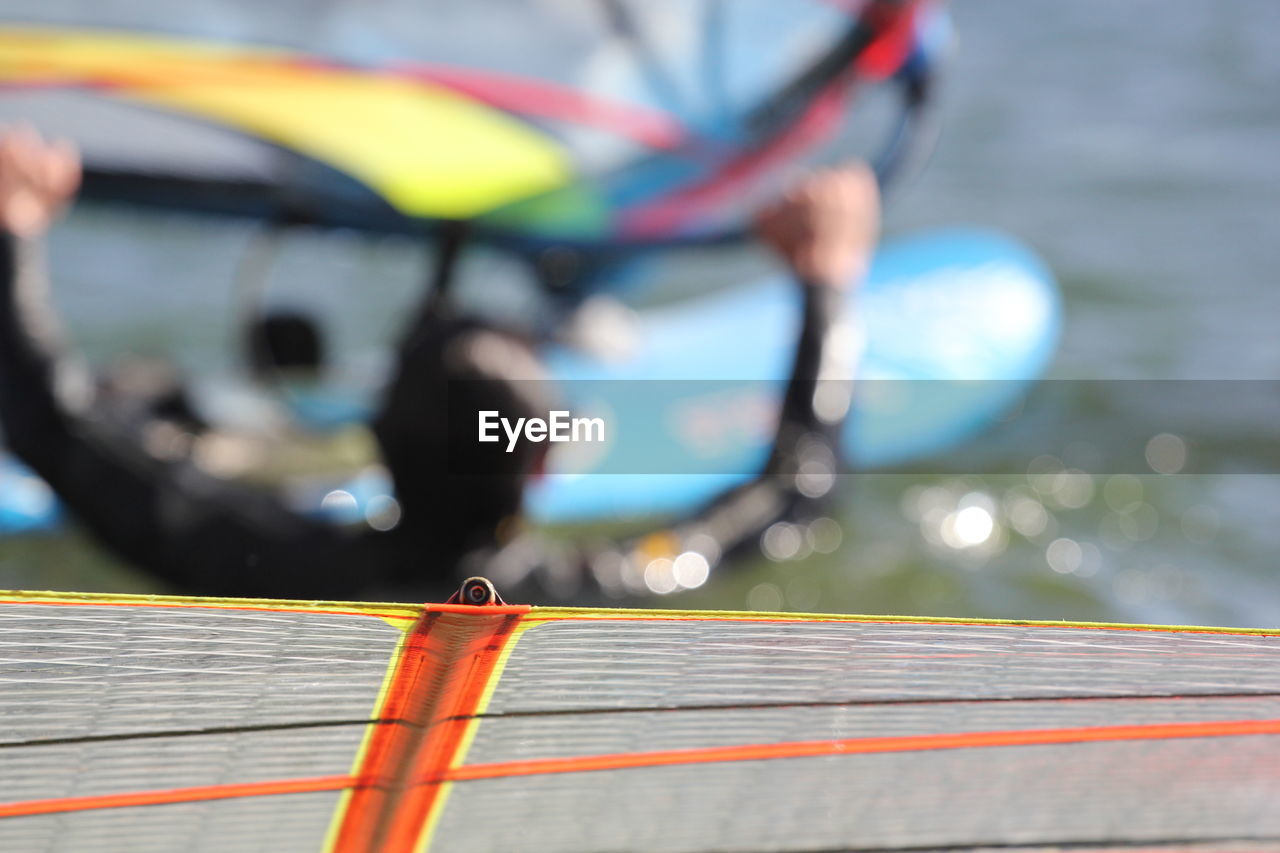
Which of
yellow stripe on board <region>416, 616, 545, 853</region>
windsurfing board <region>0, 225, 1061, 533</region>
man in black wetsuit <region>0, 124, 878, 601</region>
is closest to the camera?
yellow stripe on board <region>416, 616, 545, 853</region>

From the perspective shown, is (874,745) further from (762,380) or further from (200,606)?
(762,380)

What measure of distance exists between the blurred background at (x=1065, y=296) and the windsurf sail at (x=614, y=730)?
37.1 inches

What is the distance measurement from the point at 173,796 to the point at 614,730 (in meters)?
0.25

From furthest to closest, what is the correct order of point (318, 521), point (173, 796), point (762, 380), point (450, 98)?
1. point (762, 380)
2. point (450, 98)
3. point (318, 521)
4. point (173, 796)

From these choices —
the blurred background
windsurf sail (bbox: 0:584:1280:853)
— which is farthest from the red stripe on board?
the blurred background

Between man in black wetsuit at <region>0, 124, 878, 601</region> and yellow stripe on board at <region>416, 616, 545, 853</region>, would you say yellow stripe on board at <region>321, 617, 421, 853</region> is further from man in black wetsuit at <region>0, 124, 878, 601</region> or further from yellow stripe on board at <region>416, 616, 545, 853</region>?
man in black wetsuit at <region>0, 124, 878, 601</region>

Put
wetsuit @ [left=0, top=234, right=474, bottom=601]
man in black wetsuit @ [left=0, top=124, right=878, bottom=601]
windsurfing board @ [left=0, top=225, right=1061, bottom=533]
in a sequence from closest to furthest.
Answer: man in black wetsuit @ [left=0, top=124, right=878, bottom=601] → wetsuit @ [left=0, top=234, right=474, bottom=601] → windsurfing board @ [left=0, top=225, right=1061, bottom=533]

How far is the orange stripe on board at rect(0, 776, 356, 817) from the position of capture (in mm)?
726

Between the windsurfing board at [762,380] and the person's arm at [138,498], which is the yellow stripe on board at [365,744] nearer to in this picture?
the person's arm at [138,498]

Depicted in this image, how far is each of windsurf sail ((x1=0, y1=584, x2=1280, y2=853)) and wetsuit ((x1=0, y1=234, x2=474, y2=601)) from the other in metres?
0.76

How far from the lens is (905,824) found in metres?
0.70

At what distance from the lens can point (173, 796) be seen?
0.73 m

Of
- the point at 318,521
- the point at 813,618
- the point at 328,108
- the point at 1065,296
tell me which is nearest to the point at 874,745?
the point at 813,618

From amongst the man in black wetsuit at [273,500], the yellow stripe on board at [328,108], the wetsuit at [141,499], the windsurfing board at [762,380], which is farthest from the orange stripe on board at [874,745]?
the yellow stripe on board at [328,108]
